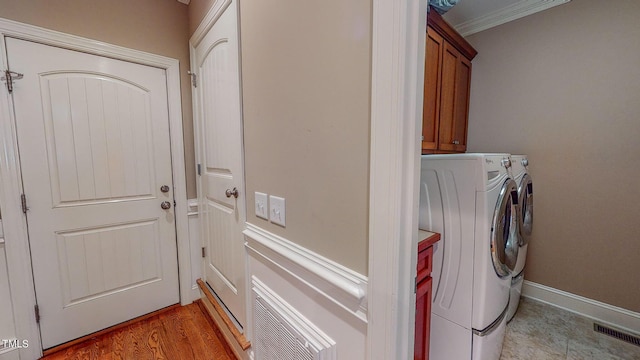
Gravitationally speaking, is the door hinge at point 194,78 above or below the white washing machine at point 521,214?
above

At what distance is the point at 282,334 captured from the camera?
0.96 m

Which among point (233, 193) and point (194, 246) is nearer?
point (233, 193)

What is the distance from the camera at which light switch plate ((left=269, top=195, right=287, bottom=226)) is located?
991 millimetres

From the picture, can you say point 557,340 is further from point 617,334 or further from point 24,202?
point 24,202

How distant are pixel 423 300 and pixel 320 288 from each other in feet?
1.75

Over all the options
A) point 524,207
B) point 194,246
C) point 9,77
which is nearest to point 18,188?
point 9,77

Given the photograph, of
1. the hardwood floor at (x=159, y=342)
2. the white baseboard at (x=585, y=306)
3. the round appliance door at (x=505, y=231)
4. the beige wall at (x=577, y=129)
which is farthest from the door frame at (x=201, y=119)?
the white baseboard at (x=585, y=306)

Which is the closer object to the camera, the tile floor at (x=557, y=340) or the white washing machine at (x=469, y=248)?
the white washing machine at (x=469, y=248)

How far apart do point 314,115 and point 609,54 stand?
2.46 metres

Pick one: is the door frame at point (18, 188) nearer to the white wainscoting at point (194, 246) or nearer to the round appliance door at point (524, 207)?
the white wainscoting at point (194, 246)

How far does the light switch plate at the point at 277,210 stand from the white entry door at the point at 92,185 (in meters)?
1.30

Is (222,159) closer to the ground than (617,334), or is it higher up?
higher up

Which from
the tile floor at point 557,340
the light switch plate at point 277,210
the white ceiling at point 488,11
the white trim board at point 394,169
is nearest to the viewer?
the white trim board at point 394,169

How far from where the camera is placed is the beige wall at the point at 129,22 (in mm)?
1416
